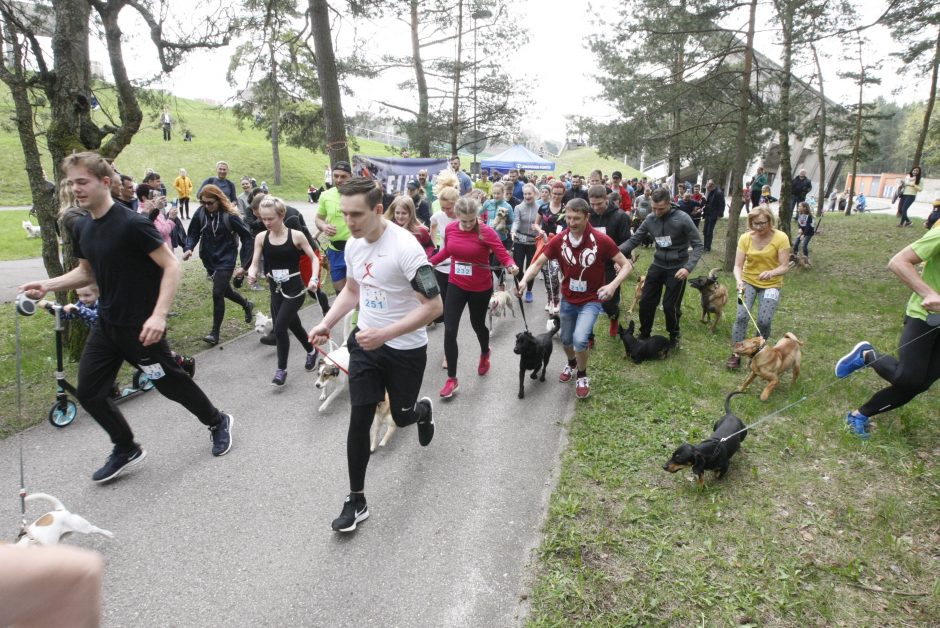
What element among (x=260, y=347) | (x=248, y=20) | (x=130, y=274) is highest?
(x=248, y=20)

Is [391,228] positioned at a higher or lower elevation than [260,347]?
higher

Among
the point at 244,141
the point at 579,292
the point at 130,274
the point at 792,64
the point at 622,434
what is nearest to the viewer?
the point at 130,274

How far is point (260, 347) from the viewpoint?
7.01m

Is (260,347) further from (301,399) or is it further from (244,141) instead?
(244,141)

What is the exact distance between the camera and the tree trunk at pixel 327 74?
9.37 metres

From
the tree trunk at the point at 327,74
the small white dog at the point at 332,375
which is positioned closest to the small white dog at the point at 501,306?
the small white dog at the point at 332,375

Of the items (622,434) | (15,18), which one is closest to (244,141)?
(15,18)

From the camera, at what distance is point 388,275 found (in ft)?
10.4

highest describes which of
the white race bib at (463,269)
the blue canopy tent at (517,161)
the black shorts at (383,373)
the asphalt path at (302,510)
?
the blue canopy tent at (517,161)

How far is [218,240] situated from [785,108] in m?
12.1

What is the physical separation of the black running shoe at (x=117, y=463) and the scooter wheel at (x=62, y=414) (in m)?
1.07

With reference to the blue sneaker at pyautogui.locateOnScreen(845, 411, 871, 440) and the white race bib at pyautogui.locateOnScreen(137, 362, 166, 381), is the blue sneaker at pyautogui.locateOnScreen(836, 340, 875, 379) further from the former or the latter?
the white race bib at pyautogui.locateOnScreen(137, 362, 166, 381)

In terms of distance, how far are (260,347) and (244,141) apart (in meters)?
41.0

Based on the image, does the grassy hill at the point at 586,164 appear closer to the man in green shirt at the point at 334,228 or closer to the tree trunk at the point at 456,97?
the tree trunk at the point at 456,97
